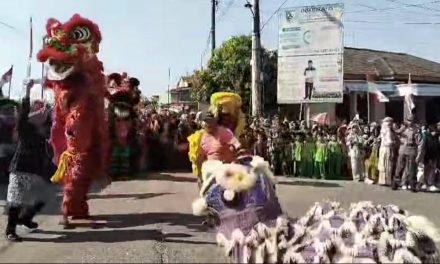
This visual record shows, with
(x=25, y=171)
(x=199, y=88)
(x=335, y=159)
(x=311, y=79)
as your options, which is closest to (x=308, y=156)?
(x=335, y=159)

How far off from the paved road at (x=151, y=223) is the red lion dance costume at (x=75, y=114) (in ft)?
2.06

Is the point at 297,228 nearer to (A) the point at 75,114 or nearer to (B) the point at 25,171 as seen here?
(B) the point at 25,171

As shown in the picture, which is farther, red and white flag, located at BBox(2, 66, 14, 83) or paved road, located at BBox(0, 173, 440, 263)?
red and white flag, located at BBox(2, 66, 14, 83)

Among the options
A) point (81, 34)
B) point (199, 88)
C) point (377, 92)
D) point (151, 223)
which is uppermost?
point (199, 88)

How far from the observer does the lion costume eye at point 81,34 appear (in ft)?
28.3

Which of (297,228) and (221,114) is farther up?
(221,114)

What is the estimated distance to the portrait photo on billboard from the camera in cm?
1653

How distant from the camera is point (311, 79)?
1675 centimetres

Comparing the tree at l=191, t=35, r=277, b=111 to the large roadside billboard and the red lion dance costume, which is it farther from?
the red lion dance costume

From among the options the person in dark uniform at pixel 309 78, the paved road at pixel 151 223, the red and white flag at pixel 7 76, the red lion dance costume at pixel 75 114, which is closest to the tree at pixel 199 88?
the red and white flag at pixel 7 76

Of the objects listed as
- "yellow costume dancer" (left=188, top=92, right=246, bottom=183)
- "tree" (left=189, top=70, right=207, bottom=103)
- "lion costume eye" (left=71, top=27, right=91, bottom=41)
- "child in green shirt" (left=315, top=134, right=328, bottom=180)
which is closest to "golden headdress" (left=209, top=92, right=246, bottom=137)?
"yellow costume dancer" (left=188, top=92, right=246, bottom=183)

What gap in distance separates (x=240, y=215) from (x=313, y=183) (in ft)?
28.3

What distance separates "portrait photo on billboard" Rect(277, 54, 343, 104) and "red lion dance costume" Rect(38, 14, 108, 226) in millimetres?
9124

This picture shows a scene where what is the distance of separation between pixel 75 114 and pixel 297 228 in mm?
3938
